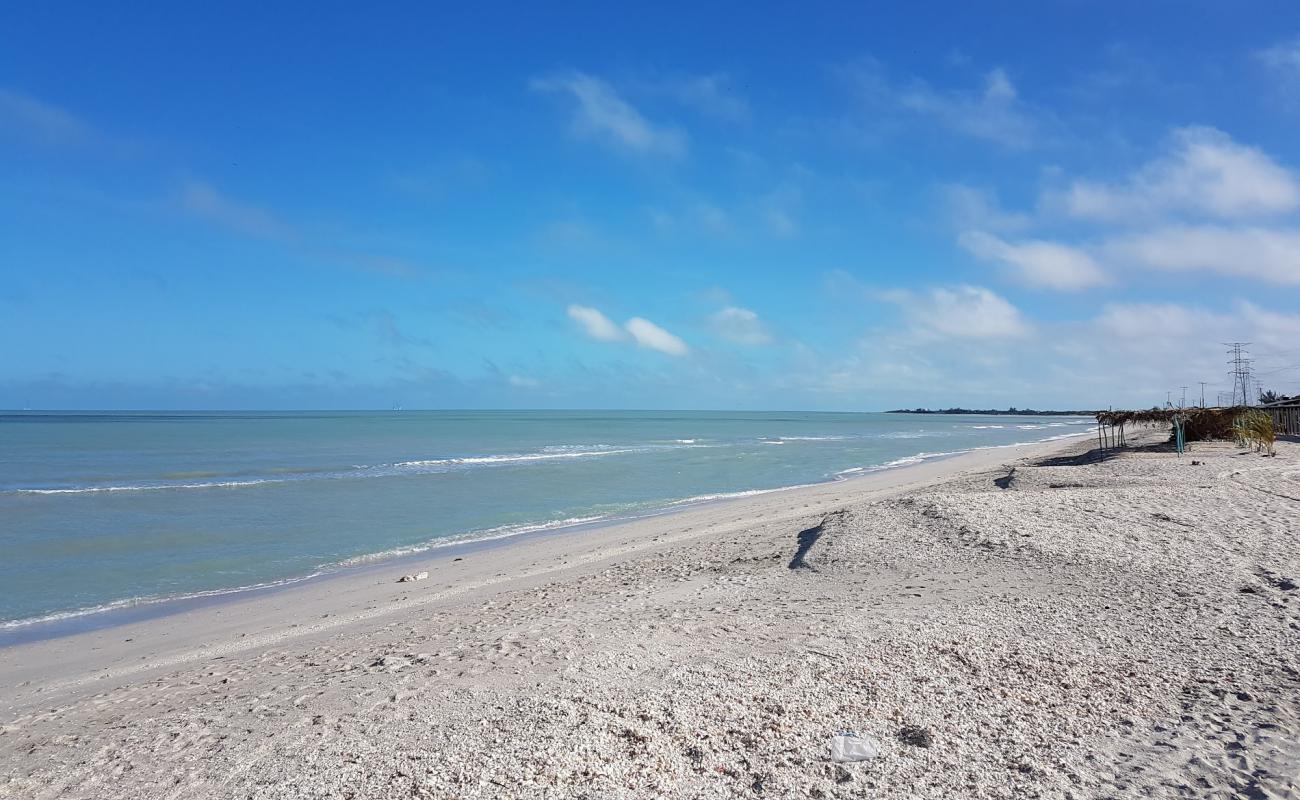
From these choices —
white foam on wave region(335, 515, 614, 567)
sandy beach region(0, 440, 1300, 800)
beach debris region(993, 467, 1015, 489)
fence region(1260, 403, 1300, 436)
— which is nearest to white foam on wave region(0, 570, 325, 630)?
sandy beach region(0, 440, 1300, 800)

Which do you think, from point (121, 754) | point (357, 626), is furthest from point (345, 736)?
point (357, 626)

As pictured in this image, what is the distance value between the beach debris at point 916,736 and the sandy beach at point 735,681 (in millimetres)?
20

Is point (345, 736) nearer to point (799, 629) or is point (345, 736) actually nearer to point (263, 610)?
point (799, 629)

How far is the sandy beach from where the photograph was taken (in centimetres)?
402

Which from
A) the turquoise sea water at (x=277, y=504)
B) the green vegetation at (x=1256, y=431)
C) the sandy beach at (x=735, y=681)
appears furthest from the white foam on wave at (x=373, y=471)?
the green vegetation at (x=1256, y=431)

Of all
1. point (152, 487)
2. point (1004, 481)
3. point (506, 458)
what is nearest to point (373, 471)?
point (152, 487)

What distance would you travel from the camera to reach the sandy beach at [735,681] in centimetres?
402

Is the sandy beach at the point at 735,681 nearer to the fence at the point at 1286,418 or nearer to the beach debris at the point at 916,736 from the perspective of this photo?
the beach debris at the point at 916,736

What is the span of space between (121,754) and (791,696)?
13.8 feet

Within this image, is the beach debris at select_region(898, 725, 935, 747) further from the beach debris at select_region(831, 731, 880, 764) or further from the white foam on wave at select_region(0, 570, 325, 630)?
the white foam on wave at select_region(0, 570, 325, 630)

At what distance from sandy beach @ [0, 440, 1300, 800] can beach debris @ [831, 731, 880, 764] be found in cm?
5

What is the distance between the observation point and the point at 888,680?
5098 millimetres

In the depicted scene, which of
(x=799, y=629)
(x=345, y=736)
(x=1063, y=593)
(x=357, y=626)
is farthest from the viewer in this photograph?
(x=357, y=626)

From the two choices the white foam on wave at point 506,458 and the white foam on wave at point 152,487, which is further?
the white foam on wave at point 506,458
